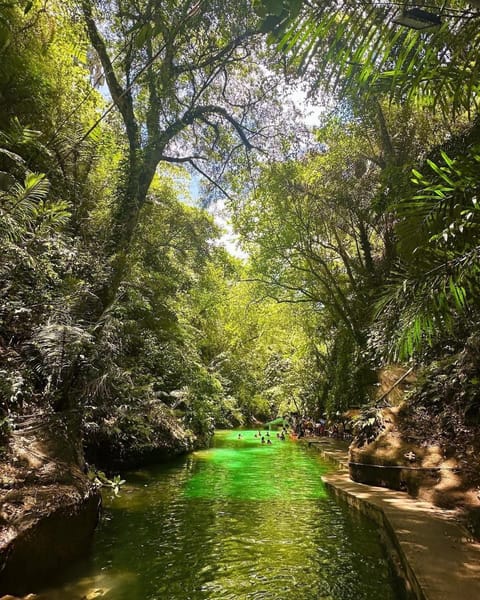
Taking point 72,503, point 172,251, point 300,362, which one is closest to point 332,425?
point 300,362

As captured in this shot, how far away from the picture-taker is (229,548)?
4.97 metres

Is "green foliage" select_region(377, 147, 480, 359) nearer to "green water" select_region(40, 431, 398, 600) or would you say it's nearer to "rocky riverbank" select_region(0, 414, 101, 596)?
"green water" select_region(40, 431, 398, 600)

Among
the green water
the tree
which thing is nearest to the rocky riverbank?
the green water

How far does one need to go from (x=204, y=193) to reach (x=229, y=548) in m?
10.6

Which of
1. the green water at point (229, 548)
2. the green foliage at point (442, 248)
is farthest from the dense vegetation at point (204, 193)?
the green water at point (229, 548)

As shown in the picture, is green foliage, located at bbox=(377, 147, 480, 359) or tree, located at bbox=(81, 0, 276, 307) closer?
green foliage, located at bbox=(377, 147, 480, 359)

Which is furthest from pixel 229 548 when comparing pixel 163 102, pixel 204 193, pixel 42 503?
pixel 204 193

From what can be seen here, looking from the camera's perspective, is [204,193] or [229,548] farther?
[204,193]

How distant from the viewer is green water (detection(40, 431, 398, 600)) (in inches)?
153

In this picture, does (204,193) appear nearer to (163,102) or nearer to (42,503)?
(163,102)

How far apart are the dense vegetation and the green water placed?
177 centimetres

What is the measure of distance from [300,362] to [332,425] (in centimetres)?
784

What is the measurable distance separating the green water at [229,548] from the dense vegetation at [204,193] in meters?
1.77

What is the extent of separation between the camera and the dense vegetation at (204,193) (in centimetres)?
344
